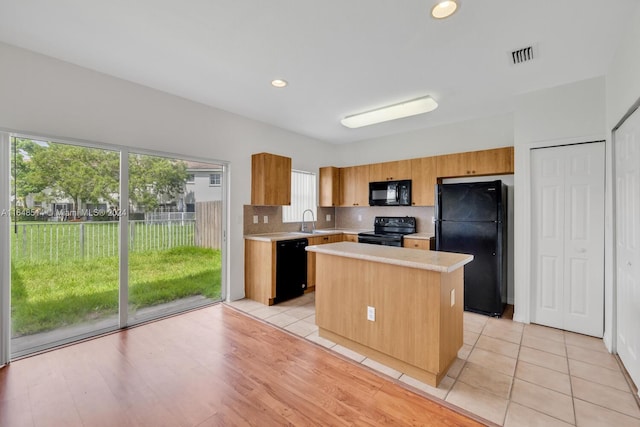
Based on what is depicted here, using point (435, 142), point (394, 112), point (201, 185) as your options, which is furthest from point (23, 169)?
point (435, 142)

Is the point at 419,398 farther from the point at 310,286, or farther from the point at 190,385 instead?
the point at 310,286

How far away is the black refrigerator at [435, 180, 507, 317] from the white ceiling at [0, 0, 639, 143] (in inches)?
46.5

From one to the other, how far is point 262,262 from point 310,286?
0.98m

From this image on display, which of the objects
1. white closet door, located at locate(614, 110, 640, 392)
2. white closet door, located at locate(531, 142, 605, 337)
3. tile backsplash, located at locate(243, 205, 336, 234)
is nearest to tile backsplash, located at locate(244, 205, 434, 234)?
tile backsplash, located at locate(243, 205, 336, 234)

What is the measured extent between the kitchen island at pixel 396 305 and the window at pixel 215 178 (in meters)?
2.07

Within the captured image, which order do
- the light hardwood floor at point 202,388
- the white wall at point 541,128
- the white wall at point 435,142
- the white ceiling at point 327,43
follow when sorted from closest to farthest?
the light hardwood floor at point 202,388
the white ceiling at point 327,43
the white wall at point 541,128
the white wall at point 435,142

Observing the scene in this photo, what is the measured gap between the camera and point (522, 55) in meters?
2.45

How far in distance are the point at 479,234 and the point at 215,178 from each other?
3.62m

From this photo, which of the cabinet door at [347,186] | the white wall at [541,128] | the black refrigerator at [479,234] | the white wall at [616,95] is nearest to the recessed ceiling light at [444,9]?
the white wall at [616,95]

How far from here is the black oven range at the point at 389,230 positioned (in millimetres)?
4348

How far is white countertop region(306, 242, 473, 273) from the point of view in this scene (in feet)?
6.63

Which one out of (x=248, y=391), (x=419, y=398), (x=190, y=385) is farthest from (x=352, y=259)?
(x=190, y=385)

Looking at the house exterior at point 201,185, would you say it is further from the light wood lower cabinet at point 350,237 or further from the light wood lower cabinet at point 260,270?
the light wood lower cabinet at point 350,237

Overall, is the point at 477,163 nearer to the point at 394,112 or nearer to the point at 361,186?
the point at 394,112
